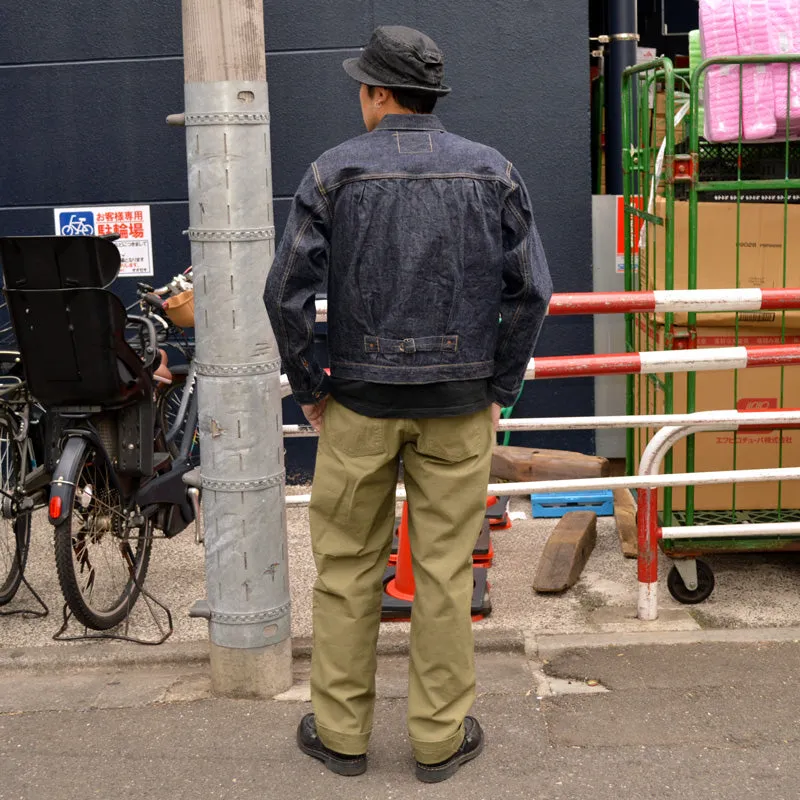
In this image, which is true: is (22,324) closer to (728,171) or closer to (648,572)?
(648,572)

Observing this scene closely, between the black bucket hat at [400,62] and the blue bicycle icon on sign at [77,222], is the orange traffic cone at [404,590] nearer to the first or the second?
the black bucket hat at [400,62]

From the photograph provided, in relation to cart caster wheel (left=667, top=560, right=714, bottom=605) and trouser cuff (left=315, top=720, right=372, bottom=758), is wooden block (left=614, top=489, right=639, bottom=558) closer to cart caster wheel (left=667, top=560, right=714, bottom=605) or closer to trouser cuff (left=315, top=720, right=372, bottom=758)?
cart caster wheel (left=667, top=560, right=714, bottom=605)

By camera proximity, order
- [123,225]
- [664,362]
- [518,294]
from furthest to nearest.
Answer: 1. [123,225]
2. [664,362]
3. [518,294]

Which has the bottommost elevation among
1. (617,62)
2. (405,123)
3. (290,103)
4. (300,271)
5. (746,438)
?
(746,438)

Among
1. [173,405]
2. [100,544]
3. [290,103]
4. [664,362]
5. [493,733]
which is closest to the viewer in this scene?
[493,733]

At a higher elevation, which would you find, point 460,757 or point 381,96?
point 381,96

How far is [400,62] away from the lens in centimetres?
324

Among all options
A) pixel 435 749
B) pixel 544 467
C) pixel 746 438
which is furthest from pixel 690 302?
pixel 544 467

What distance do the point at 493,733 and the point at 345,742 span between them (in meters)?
0.52

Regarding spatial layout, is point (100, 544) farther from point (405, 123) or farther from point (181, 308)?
point (405, 123)

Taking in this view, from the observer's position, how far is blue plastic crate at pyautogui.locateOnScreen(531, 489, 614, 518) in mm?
6098

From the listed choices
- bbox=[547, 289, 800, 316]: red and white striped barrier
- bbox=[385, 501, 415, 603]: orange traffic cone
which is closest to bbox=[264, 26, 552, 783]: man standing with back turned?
bbox=[547, 289, 800, 316]: red and white striped barrier

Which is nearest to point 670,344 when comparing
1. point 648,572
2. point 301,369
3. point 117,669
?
point 648,572

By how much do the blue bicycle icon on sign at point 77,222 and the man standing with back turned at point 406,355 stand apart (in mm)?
3607
